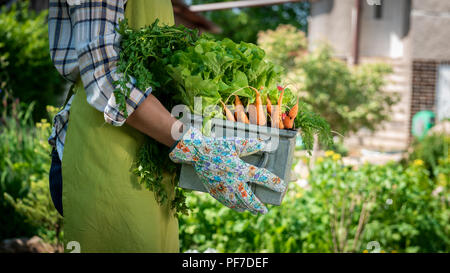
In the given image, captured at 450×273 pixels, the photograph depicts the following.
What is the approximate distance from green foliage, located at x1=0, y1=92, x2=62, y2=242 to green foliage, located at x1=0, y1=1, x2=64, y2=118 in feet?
8.67

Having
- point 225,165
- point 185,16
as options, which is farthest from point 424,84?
point 225,165

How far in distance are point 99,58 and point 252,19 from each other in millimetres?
20067

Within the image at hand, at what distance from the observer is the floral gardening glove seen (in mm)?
1131

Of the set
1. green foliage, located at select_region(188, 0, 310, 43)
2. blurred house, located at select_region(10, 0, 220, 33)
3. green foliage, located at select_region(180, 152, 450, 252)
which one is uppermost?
green foliage, located at select_region(188, 0, 310, 43)

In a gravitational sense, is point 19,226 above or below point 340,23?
below

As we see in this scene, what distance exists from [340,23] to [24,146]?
11.3 meters

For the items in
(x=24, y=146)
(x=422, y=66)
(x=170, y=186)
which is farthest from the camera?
(x=422, y=66)

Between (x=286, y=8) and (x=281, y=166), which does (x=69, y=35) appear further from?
(x=286, y=8)

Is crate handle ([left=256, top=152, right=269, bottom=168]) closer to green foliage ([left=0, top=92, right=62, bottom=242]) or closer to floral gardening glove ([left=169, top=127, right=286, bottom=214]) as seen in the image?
floral gardening glove ([left=169, top=127, right=286, bottom=214])

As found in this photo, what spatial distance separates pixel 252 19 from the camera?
20359 millimetres

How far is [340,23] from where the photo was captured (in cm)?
1302

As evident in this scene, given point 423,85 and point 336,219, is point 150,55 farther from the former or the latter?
point 423,85

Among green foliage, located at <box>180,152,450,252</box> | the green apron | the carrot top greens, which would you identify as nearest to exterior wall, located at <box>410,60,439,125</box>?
green foliage, located at <box>180,152,450,252</box>
